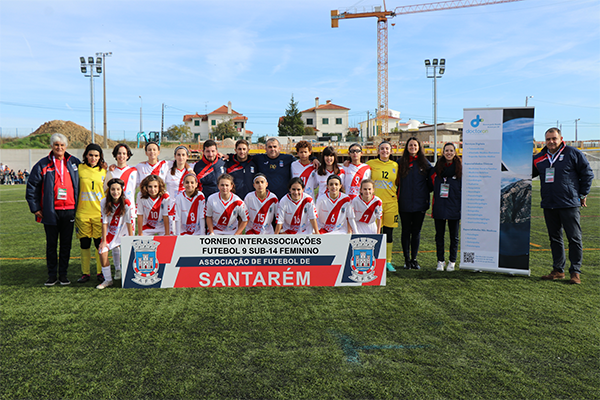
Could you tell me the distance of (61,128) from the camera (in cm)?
6906

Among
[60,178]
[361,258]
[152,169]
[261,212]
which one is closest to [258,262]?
[261,212]

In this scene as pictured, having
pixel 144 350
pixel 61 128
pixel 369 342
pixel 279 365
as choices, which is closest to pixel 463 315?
pixel 369 342

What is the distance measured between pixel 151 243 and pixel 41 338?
140 cm

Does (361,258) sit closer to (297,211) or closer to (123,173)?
(297,211)

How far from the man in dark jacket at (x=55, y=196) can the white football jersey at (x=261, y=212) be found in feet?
6.67

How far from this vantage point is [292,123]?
56.7 m

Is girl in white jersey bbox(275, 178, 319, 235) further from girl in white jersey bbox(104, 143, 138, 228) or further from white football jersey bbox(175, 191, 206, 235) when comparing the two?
girl in white jersey bbox(104, 143, 138, 228)

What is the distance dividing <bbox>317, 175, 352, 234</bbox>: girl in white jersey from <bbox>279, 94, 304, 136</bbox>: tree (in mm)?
52270

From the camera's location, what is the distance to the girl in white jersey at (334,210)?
4.93 meters

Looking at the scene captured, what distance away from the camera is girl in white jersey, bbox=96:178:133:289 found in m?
4.57

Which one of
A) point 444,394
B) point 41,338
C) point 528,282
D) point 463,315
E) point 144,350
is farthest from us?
point 528,282

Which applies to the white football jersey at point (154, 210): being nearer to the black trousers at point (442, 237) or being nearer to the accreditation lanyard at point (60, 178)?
the accreditation lanyard at point (60, 178)

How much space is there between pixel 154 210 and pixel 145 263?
0.72 metres

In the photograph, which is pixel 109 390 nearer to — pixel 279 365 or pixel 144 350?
pixel 144 350
